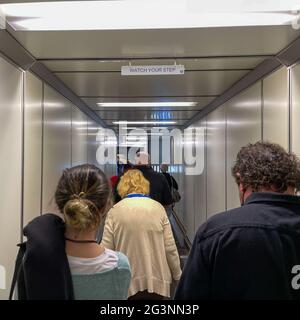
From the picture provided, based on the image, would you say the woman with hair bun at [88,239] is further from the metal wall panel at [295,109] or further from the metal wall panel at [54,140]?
the metal wall panel at [54,140]

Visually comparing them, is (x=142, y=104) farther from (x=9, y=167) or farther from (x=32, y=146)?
(x=9, y=167)

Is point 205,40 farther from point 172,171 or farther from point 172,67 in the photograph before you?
point 172,171

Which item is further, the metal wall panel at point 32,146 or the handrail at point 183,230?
the handrail at point 183,230

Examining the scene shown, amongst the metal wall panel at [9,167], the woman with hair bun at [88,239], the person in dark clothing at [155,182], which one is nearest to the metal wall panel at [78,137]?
the person in dark clothing at [155,182]

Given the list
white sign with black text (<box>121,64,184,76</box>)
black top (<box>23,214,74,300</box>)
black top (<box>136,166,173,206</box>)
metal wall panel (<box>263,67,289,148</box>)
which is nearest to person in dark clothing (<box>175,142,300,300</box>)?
black top (<box>23,214,74,300</box>)

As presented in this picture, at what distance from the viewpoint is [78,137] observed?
4863mm

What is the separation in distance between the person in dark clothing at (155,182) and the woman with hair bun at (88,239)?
2.02 meters

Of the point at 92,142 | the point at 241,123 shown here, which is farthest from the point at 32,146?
the point at 92,142

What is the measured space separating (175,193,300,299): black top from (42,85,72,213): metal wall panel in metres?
1.88

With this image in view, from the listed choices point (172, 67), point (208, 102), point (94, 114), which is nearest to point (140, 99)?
point (208, 102)

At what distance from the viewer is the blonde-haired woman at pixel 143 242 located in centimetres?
243

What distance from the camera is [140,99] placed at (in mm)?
4562

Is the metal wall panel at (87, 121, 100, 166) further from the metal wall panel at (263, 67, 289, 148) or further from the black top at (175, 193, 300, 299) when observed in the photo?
the black top at (175, 193, 300, 299)

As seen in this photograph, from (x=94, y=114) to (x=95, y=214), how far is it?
183 inches
